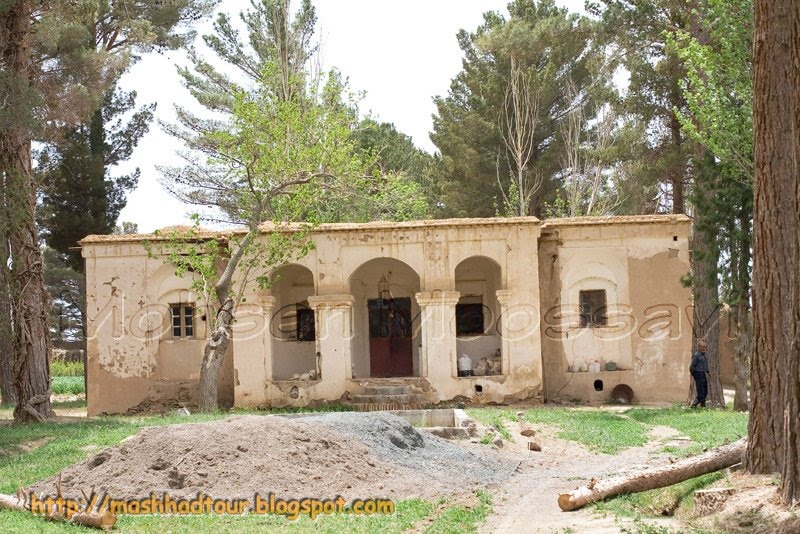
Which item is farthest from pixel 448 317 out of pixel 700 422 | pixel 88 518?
pixel 88 518

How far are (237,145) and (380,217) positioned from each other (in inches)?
405

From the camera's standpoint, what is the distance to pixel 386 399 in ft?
79.3

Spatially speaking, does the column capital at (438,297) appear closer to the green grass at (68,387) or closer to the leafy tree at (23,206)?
the leafy tree at (23,206)

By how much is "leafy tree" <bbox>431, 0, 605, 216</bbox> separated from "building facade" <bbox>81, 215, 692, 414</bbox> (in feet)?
34.3

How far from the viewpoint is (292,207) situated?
2602cm

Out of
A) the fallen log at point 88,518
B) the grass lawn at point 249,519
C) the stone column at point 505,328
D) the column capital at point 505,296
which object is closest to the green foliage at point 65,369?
the stone column at point 505,328

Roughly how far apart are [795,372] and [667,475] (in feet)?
8.82

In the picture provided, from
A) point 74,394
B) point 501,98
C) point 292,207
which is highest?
point 501,98

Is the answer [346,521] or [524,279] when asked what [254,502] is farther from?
[524,279]

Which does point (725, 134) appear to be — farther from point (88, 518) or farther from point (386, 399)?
point (88, 518)

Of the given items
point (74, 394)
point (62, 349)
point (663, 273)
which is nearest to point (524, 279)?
point (663, 273)

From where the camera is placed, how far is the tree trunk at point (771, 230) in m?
10.2

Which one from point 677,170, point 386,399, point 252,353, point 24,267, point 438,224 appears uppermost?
point 677,170

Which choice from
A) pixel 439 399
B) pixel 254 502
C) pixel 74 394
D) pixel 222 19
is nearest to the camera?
pixel 254 502
